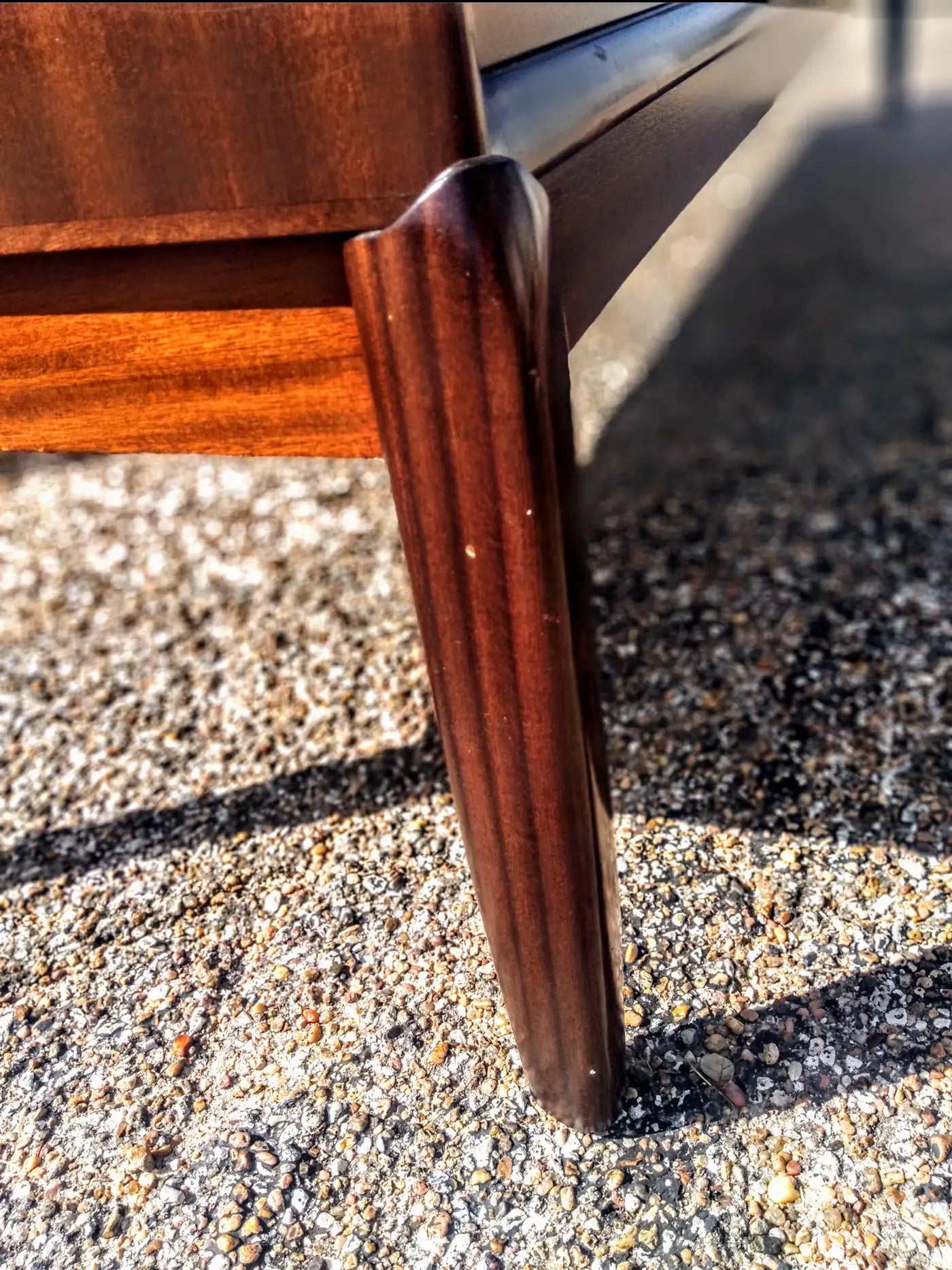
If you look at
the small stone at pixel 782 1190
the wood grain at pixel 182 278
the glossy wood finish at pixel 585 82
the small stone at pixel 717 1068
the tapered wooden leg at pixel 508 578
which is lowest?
the small stone at pixel 717 1068

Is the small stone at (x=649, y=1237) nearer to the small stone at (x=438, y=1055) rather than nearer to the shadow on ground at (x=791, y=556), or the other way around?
the small stone at (x=438, y=1055)

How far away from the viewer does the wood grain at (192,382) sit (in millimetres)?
572

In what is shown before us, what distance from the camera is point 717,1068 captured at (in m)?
0.78

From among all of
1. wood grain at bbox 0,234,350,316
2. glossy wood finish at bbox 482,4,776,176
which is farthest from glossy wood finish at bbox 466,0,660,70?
wood grain at bbox 0,234,350,316

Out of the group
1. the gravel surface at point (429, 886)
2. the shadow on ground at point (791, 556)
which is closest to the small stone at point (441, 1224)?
the gravel surface at point (429, 886)

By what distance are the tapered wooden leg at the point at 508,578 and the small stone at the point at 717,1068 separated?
72mm

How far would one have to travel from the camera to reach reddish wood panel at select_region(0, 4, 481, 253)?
49 cm

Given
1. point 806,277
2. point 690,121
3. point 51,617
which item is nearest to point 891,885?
point 690,121

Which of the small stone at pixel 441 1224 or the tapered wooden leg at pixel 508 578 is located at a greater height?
the tapered wooden leg at pixel 508 578

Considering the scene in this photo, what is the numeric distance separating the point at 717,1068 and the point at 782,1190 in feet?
0.31

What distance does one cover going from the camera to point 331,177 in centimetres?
51

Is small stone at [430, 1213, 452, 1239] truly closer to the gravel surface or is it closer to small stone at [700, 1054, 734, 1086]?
the gravel surface

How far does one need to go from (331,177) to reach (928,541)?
1149 mm

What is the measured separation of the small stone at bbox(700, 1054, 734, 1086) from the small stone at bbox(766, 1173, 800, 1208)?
0.07 meters
